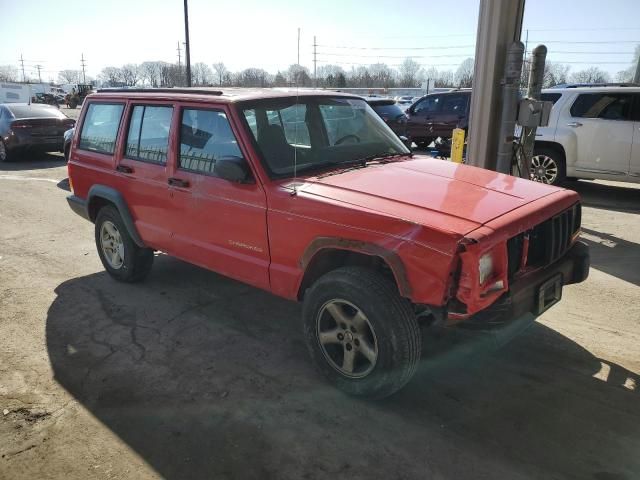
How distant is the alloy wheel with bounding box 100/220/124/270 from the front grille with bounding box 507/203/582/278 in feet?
12.1

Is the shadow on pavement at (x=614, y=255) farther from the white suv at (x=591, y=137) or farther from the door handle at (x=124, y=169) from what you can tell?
the door handle at (x=124, y=169)

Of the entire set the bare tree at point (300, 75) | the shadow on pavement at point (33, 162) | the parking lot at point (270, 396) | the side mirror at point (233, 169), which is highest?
the bare tree at point (300, 75)

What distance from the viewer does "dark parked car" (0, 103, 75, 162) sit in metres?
12.9

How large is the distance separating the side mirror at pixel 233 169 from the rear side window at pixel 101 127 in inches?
74.0

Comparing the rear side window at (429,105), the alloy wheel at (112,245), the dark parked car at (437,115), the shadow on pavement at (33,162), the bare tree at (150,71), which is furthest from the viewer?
the bare tree at (150,71)

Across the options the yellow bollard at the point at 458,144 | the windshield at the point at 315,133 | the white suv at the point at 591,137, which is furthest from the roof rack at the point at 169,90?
the white suv at the point at 591,137

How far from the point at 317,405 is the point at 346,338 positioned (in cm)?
45

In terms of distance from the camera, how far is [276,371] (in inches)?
140

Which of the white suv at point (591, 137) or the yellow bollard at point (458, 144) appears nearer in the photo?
the white suv at point (591, 137)

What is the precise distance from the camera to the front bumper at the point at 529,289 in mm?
2836

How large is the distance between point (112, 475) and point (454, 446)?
1.81 metres

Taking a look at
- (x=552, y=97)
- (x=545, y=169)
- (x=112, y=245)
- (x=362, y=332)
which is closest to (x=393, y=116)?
(x=552, y=97)

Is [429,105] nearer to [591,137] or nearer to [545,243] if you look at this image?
[591,137]

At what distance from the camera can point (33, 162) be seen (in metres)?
13.5
